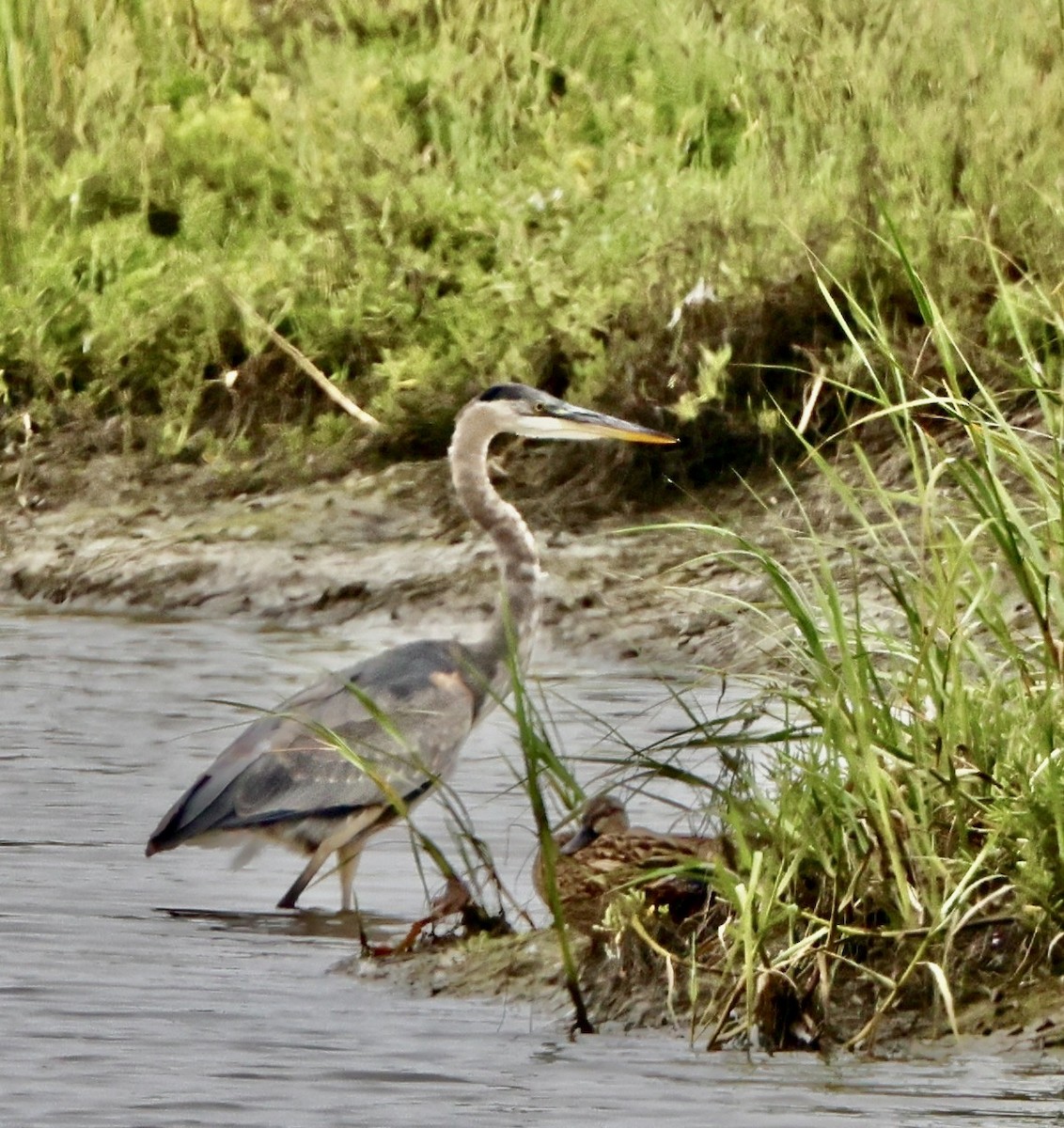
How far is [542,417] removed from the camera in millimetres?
7465

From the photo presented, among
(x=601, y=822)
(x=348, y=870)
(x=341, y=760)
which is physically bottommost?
(x=348, y=870)

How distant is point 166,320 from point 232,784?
484 cm

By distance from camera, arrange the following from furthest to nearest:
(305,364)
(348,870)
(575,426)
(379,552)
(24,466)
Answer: (24,466), (305,364), (379,552), (575,426), (348,870)

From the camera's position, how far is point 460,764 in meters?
7.06

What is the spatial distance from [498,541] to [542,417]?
1.88 feet

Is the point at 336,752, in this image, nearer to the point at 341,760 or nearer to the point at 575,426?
the point at 341,760

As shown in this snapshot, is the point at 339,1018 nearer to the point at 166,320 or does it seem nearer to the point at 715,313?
the point at 715,313

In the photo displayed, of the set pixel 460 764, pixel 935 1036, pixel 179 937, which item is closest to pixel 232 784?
pixel 179 937

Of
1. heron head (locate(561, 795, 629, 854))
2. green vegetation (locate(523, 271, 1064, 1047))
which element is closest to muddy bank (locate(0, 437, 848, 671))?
heron head (locate(561, 795, 629, 854))

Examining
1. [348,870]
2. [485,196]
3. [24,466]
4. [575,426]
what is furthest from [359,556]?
[348,870]

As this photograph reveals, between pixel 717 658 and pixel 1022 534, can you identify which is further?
pixel 717 658

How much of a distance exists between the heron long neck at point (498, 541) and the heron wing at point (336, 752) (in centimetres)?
26

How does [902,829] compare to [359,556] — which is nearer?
[902,829]

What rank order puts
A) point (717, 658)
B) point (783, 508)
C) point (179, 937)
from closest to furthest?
point (179, 937) < point (717, 658) < point (783, 508)
